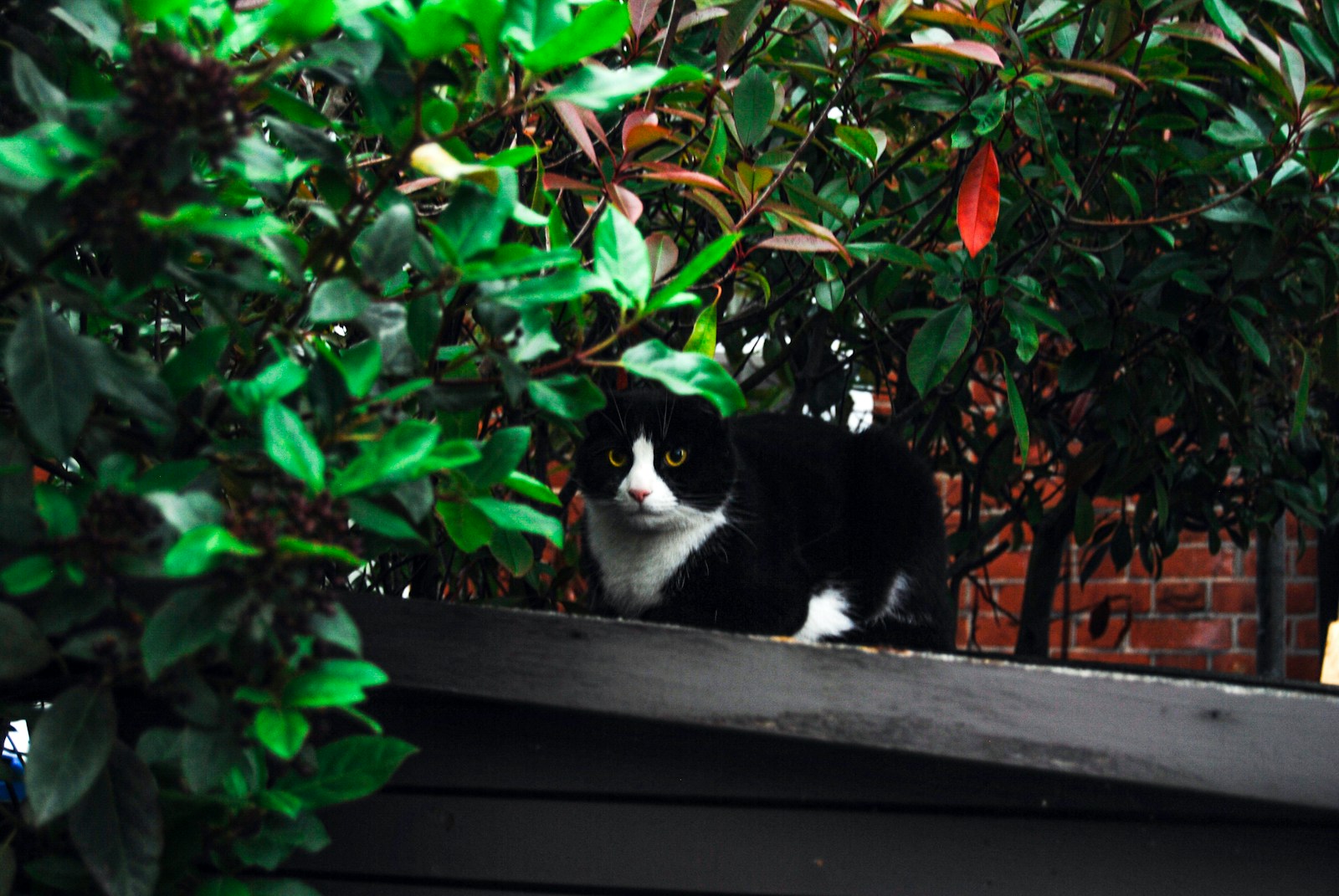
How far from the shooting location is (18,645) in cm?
59

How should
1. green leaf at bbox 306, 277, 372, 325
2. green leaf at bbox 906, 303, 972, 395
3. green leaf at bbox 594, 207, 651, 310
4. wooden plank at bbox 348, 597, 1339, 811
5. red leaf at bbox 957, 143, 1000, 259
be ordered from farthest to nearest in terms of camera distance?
green leaf at bbox 906, 303, 972, 395 < red leaf at bbox 957, 143, 1000, 259 < wooden plank at bbox 348, 597, 1339, 811 < green leaf at bbox 594, 207, 651, 310 < green leaf at bbox 306, 277, 372, 325

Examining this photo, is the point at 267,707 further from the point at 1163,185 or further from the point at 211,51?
the point at 1163,185

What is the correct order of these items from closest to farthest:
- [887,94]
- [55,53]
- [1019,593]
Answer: [55,53]
[887,94]
[1019,593]

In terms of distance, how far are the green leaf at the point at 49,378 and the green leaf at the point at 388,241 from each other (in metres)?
0.15

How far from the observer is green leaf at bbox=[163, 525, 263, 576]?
0.50 meters

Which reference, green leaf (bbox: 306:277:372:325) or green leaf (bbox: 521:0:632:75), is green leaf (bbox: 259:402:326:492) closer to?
green leaf (bbox: 306:277:372:325)

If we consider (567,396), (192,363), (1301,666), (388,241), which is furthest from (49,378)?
(1301,666)

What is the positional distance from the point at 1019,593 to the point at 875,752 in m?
2.37

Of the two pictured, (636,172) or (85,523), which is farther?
(636,172)

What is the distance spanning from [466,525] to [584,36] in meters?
0.38

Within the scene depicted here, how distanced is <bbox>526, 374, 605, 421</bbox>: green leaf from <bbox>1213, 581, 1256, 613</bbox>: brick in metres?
2.84

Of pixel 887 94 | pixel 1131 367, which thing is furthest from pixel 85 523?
pixel 1131 367

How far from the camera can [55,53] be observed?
796 mm

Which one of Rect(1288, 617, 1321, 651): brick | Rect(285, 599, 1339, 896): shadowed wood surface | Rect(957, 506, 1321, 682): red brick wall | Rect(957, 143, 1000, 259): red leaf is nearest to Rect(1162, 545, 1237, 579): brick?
Rect(957, 506, 1321, 682): red brick wall
